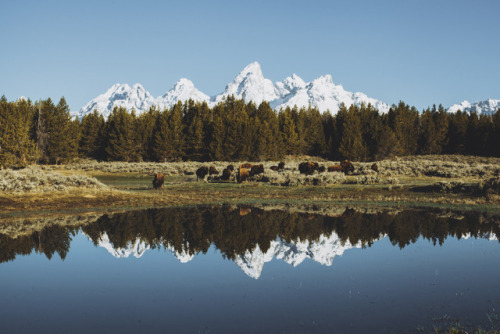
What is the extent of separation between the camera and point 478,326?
681cm

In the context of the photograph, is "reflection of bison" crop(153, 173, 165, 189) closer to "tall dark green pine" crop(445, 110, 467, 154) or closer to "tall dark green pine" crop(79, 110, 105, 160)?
"tall dark green pine" crop(79, 110, 105, 160)

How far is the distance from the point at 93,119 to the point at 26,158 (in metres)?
30.3

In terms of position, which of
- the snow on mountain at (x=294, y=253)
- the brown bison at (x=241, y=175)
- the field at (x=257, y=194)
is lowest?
the snow on mountain at (x=294, y=253)

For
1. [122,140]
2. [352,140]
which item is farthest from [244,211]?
[352,140]

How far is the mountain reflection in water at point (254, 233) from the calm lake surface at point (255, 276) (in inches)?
2.6

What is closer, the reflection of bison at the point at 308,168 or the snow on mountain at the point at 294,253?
the snow on mountain at the point at 294,253

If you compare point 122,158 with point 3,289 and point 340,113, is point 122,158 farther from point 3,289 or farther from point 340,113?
point 3,289

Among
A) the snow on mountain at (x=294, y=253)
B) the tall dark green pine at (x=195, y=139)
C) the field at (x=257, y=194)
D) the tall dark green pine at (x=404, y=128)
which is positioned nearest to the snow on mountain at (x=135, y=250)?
the snow on mountain at (x=294, y=253)

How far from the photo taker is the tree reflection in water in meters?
13.5

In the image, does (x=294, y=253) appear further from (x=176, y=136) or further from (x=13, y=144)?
(x=176, y=136)

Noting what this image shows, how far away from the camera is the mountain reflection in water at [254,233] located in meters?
12.6

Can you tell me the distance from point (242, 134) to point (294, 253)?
66.4m

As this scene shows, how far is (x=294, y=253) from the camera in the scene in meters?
12.4

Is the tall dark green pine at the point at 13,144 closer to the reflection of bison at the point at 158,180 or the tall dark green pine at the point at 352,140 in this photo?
the reflection of bison at the point at 158,180
